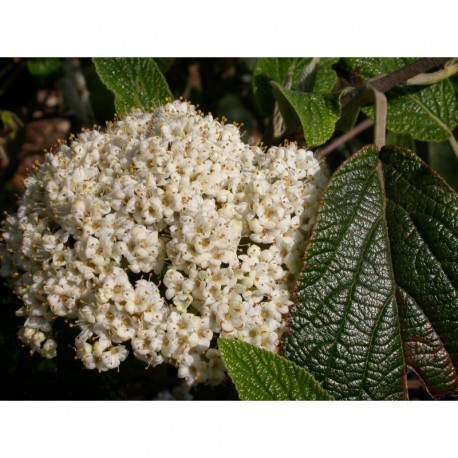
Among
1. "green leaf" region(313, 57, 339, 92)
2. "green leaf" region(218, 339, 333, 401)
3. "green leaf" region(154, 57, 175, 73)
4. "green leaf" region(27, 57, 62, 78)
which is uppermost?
"green leaf" region(27, 57, 62, 78)

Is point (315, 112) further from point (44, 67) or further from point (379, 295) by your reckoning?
point (44, 67)

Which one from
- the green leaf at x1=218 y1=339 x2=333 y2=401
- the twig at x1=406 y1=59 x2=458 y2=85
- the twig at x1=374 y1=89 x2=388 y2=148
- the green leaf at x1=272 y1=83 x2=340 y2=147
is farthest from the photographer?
the twig at x1=406 y1=59 x2=458 y2=85

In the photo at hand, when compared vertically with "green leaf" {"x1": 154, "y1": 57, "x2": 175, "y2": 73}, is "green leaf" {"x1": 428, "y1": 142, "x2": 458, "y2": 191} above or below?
below

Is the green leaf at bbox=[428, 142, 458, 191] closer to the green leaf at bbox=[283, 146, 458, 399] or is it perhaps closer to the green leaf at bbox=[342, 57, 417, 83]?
the green leaf at bbox=[342, 57, 417, 83]

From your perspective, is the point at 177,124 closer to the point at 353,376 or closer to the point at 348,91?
the point at 348,91

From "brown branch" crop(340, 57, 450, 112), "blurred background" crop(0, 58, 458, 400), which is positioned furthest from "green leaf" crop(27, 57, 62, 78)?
"brown branch" crop(340, 57, 450, 112)

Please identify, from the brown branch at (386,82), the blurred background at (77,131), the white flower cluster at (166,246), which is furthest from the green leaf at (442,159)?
the white flower cluster at (166,246)

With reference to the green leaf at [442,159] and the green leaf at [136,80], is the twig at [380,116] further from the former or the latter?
the green leaf at [442,159]

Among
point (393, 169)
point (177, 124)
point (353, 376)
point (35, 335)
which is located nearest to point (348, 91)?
point (393, 169)
